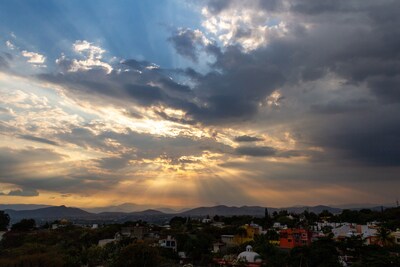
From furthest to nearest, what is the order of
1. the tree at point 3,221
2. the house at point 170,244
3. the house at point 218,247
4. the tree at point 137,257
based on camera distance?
the tree at point 3,221 → the house at point 170,244 → the house at point 218,247 → the tree at point 137,257

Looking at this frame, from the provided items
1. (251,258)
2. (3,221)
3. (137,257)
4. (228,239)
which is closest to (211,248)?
(228,239)

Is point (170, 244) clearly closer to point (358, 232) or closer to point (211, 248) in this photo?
point (211, 248)

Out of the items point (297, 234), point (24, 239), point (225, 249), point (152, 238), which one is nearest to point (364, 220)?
point (297, 234)

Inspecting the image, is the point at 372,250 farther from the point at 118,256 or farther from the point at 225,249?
the point at 118,256

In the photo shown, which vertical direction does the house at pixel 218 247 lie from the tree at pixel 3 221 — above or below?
below

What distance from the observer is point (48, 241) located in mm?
68875

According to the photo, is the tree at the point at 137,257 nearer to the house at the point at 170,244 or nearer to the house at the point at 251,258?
the house at the point at 251,258

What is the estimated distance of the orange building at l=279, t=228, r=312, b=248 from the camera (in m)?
62.0

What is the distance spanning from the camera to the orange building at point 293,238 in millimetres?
62031

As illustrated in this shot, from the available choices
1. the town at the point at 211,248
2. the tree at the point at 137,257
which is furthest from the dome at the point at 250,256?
the tree at the point at 137,257

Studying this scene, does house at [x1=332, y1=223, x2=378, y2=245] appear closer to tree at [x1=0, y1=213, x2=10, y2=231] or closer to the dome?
the dome

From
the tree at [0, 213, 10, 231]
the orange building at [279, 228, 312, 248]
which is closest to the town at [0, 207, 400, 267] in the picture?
the orange building at [279, 228, 312, 248]

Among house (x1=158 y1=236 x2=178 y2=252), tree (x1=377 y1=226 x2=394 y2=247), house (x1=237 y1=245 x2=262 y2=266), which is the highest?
tree (x1=377 y1=226 x2=394 y2=247)

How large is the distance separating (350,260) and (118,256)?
28.8 metres
